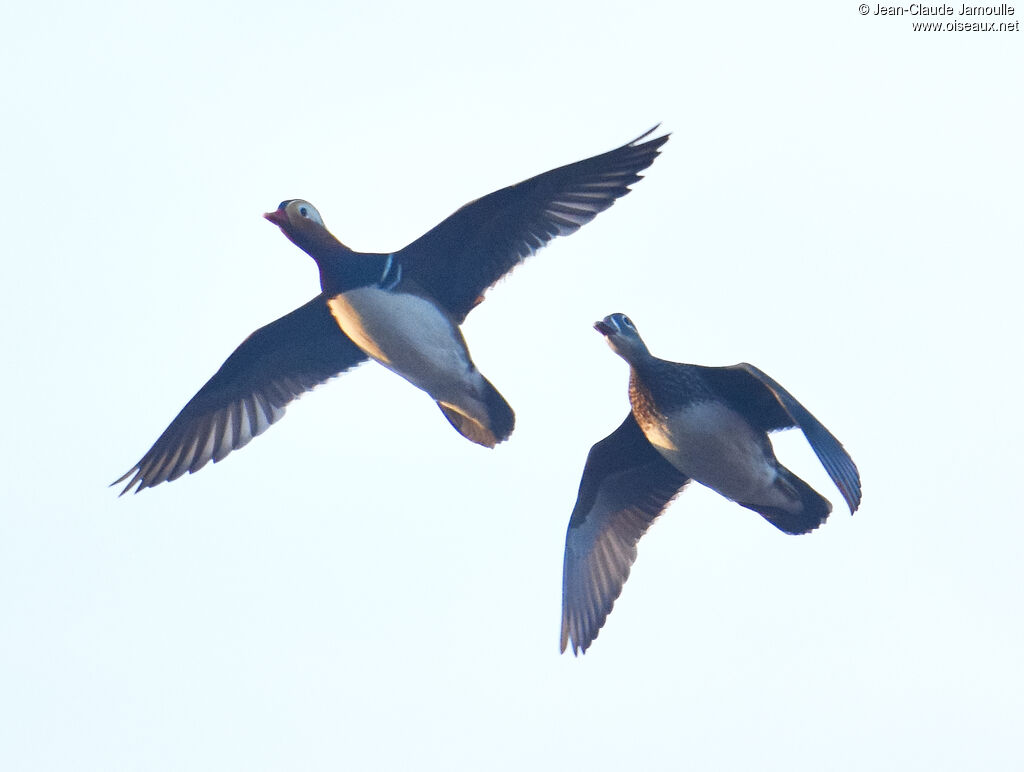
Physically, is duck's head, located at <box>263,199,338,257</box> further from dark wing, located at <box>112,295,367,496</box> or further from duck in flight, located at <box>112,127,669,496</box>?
dark wing, located at <box>112,295,367,496</box>

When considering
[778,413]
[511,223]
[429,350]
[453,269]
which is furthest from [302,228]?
[778,413]

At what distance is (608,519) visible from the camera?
10.2 meters

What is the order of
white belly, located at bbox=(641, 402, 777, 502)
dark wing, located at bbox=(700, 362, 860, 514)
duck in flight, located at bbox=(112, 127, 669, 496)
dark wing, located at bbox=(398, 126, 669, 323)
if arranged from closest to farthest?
1. dark wing, located at bbox=(700, 362, 860, 514)
2. white belly, located at bbox=(641, 402, 777, 502)
3. dark wing, located at bbox=(398, 126, 669, 323)
4. duck in flight, located at bbox=(112, 127, 669, 496)

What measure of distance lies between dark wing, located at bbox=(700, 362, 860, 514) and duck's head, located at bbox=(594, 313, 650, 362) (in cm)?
40

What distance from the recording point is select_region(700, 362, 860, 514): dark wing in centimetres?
813

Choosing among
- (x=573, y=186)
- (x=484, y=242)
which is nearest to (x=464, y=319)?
(x=484, y=242)

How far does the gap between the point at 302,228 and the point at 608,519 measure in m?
2.68

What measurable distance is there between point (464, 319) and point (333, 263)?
2.89 feet

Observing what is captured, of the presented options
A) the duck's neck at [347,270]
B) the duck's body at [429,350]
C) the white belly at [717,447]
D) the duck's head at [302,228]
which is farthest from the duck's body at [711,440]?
the duck's head at [302,228]

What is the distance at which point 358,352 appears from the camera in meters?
10.9

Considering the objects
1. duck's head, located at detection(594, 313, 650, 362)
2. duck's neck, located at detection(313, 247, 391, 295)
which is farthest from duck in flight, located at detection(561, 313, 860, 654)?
duck's neck, located at detection(313, 247, 391, 295)

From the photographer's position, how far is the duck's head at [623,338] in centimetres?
920

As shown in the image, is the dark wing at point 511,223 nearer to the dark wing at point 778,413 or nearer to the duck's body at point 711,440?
the duck's body at point 711,440

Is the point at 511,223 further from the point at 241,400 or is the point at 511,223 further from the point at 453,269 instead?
the point at 241,400
